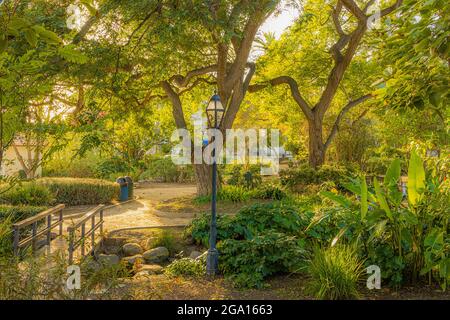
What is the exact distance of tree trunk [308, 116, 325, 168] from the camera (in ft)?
55.5

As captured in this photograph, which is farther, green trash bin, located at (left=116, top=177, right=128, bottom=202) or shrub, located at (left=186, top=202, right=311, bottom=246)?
green trash bin, located at (left=116, top=177, right=128, bottom=202)

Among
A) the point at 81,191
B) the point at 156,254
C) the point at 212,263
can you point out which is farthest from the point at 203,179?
the point at 212,263

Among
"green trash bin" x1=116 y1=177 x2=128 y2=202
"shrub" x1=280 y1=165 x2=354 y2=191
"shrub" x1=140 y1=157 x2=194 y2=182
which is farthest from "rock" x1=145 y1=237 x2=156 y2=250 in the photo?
"shrub" x1=140 y1=157 x2=194 y2=182

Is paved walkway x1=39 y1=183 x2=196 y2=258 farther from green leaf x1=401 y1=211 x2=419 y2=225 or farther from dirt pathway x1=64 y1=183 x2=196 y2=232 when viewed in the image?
green leaf x1=401 y1=211 x2=419 y2=225

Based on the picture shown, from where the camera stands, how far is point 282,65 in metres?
17.7

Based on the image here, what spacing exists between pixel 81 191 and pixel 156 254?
8122mm

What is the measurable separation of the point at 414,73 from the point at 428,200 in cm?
191

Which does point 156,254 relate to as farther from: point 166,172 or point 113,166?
point 166,172

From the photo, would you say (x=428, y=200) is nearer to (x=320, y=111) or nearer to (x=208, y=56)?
(x=208, y=56)

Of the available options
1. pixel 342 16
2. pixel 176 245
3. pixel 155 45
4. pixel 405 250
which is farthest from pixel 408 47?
pixel 342 16

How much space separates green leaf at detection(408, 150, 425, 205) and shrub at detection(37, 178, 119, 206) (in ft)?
41.3

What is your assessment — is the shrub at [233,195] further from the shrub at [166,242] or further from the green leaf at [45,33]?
the green leaf at [45,33]

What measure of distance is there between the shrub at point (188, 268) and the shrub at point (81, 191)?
9741 mm

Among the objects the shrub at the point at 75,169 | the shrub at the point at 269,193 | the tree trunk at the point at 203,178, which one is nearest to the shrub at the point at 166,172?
the shrub at the point at 75,169
